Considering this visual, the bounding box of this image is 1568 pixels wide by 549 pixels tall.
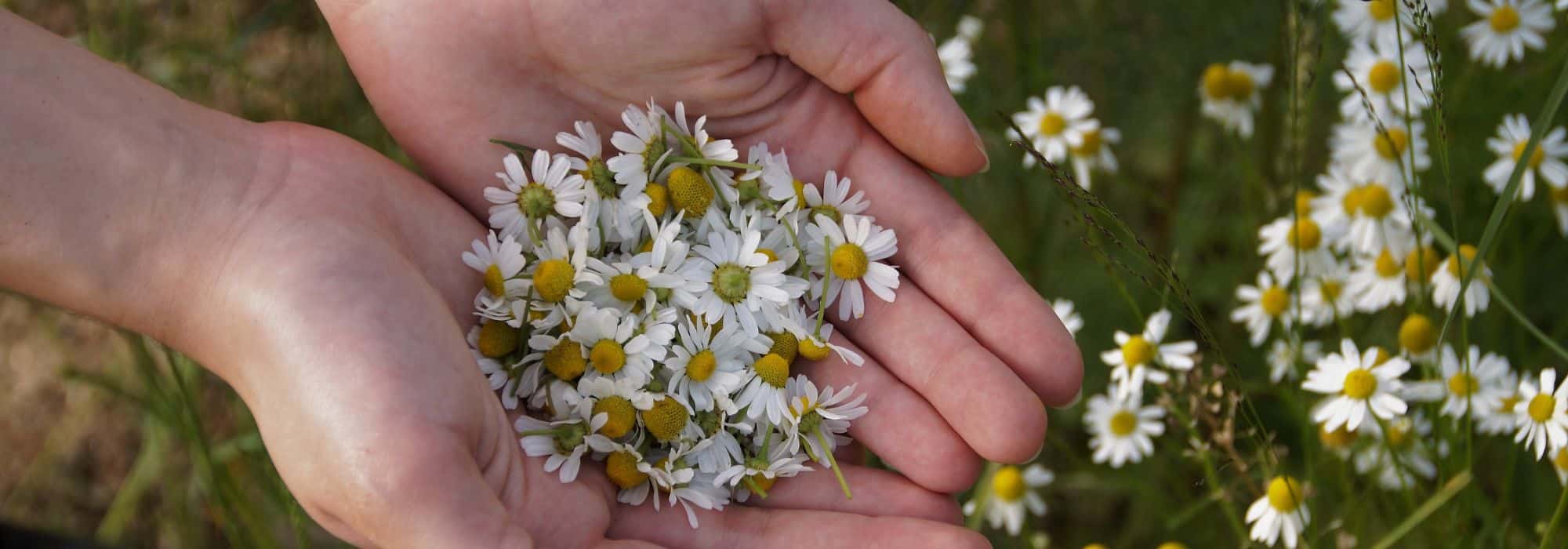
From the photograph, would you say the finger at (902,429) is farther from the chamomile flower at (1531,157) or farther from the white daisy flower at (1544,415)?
the chamomile flower at (1531,157)

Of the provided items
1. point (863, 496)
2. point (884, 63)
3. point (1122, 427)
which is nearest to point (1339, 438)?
point (1122, 427)

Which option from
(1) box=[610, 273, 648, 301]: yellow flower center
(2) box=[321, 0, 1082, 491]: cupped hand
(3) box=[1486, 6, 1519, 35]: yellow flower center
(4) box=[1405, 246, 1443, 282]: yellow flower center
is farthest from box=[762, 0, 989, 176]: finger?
(3) box=[1486, 6, 1519, 35]: yellow flower center

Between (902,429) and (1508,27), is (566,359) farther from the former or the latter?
(1508,27)

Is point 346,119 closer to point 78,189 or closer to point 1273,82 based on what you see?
point 78,189

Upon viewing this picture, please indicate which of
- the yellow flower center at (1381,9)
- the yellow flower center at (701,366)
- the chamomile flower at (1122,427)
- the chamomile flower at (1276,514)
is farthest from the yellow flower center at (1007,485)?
the yellow flower center at (1381,9)

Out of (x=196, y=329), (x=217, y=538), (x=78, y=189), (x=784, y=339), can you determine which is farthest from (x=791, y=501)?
(x=217, y=538)

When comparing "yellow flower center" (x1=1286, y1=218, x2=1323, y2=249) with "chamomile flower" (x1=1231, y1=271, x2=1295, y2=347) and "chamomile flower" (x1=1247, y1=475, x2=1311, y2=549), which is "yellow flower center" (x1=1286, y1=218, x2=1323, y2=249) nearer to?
"chamomile flower" (x1=1231, y1=271, x2=1295, y2=347)
